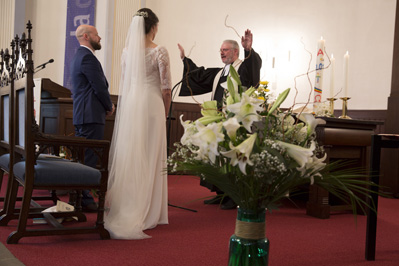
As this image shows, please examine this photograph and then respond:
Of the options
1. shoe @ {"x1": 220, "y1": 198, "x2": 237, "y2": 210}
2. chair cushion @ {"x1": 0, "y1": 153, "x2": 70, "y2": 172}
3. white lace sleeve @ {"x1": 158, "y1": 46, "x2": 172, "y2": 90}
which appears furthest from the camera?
shoe @ {"x1": 220, "y1": 198, "x2": 237, "y2": 210}

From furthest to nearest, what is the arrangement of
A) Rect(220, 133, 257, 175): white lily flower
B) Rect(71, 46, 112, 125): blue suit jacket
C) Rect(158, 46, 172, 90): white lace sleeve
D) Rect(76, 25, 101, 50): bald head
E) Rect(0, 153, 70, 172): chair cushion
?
Rect(76, 25, 101, 50): bald head → Rect(71, 46, 112, 125): blue suit jacket → Rect(158, 46, 172, 90): white lace sleeve → Rect(0, 153, 70, 172): chair cushion → Rect(220, 133, 257, 175): white lily flower

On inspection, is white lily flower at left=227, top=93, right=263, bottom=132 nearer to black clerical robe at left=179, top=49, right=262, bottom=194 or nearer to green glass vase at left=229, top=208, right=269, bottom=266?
green glass vase at left=229, top=208, right=269, bottom=266

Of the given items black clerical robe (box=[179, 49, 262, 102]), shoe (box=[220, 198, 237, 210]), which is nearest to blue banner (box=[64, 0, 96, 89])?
black clerical robe (box=[179, 49, 262, 102])

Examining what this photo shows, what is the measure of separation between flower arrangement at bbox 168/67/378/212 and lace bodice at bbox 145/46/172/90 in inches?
89.6

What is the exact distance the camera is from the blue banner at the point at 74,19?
23.8 feet

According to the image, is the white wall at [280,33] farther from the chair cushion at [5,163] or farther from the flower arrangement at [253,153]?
the flower arrangement at [253,153]

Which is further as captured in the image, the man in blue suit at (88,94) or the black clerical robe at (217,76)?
the black clerical robe at (217,76)

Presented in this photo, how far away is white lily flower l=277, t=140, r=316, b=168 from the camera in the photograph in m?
1.13

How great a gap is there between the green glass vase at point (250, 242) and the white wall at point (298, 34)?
5.90 m

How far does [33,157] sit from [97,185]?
0.43m

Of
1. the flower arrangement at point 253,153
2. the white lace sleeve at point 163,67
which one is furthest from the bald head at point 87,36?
the flower arrangement at point 253,153

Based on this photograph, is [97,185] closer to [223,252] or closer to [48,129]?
[223,252]

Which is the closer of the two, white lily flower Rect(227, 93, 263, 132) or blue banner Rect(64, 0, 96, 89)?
white lily flower Rect(227, 93, 263, 132)

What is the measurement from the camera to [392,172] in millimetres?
5965
